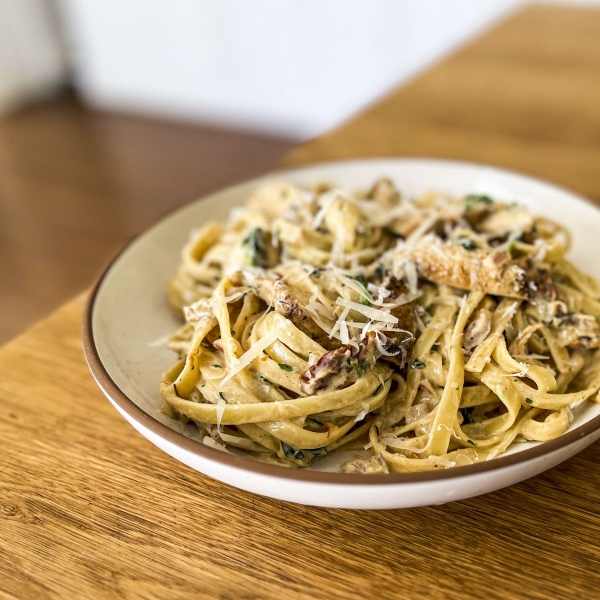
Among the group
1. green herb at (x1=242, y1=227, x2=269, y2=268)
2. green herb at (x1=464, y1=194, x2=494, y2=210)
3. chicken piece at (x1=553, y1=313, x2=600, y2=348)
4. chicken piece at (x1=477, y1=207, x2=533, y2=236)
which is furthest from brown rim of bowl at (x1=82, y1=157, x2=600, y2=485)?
green herb at (x1=464, y1=194, x2=494, y2=210)

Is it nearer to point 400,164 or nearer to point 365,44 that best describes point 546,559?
point 400,164

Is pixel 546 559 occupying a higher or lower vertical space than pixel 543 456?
lower

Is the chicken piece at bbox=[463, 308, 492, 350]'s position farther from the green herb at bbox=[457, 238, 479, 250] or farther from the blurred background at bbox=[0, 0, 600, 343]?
the blurred background at bbox=[0, 0, 600, 343]

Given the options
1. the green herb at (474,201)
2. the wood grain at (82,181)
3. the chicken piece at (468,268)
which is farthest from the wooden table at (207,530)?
the wood grain at (82,181)

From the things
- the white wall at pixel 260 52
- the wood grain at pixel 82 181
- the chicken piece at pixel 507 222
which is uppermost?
the chicken piece at pixel 507 222

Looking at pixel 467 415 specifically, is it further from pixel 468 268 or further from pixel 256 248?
pixel 256 248

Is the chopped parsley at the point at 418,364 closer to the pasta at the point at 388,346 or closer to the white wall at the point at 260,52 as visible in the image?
the pasta at the point at 388,346

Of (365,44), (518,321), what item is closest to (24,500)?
(518,321)
